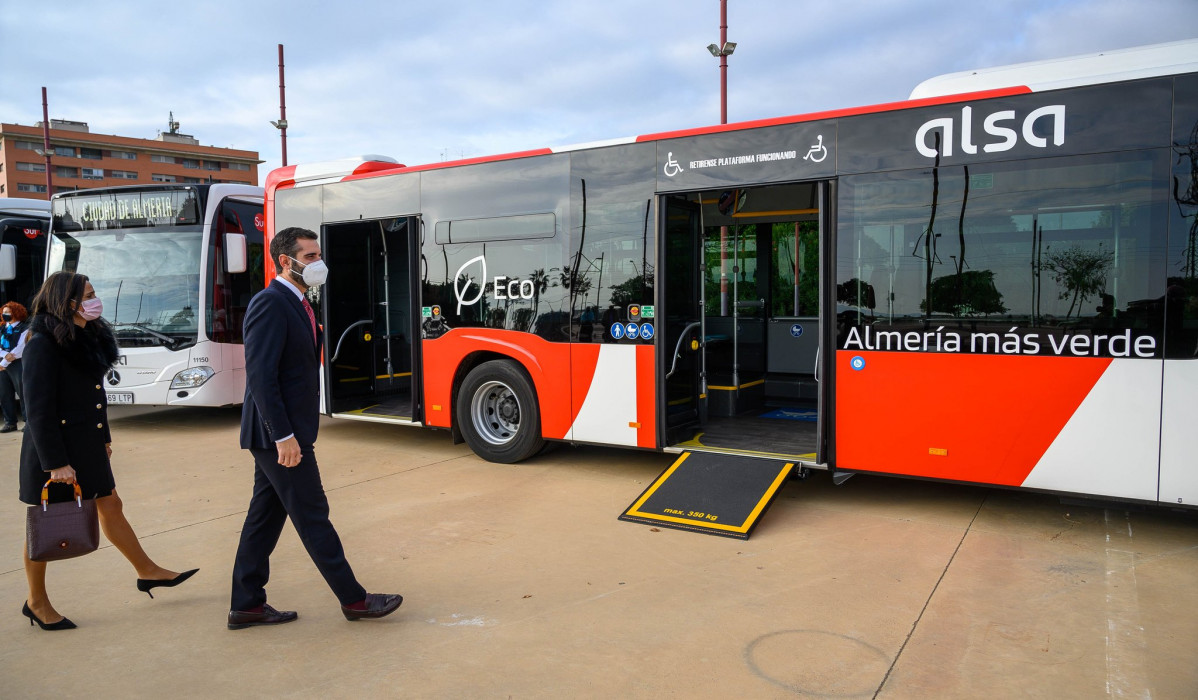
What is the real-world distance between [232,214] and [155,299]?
1.42 metres

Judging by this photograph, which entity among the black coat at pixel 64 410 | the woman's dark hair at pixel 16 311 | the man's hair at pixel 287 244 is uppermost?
the man's hair at pixel 287 244

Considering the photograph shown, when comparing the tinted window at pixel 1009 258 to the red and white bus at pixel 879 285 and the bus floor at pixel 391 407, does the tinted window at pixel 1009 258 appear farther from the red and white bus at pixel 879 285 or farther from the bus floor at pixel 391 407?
the bus floor at pixel 391 407

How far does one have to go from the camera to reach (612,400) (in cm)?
674

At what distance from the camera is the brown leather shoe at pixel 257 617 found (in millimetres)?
3883

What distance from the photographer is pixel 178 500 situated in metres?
6.50

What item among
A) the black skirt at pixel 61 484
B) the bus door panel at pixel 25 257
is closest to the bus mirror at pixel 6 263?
the bus door panel at pixel 25 257

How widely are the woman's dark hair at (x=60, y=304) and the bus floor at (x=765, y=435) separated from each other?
445 centimetres

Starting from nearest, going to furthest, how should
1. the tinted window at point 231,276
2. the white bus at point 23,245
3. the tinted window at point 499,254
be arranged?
the tinted window at point 499,254 → the tinted window at point 231,276 → the white bus at point 23,245

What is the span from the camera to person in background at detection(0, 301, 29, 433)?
363 inches

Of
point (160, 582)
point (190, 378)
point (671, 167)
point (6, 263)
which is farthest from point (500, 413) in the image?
point (6, 263)

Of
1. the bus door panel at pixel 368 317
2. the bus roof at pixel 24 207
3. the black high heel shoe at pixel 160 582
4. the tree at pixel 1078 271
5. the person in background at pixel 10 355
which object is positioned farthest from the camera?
the bus roof at pixel 24 207

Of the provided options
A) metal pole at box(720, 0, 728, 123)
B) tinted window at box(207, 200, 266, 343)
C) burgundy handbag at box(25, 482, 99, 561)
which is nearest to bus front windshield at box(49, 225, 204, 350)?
tinted window at box(207, 200, 266, 343)

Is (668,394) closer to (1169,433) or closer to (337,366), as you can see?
(1169,433)

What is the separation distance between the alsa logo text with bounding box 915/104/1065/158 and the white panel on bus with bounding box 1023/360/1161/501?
1.54m
